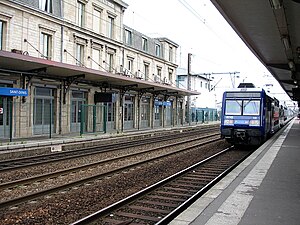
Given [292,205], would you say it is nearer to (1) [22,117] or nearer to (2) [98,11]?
(1) [22,117]

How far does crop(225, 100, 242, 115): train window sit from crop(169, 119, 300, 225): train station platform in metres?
7.55

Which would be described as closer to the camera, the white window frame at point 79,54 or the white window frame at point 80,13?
the white window frame at point 80,13

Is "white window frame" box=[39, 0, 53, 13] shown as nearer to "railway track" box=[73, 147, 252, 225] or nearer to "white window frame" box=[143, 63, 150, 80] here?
"white window frame" box=[143, 63, 150, 80]

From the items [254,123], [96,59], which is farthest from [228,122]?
[96,59]

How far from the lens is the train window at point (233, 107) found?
1739 cm

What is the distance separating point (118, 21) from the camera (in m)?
33.6

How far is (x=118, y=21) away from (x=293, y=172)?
2701 centimetres

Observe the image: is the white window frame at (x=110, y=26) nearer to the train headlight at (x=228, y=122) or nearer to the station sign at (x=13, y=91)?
the station sign at (x=13, y=91)

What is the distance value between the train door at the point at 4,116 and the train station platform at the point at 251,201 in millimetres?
13731

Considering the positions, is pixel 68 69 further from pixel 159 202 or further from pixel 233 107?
pixel 159 202

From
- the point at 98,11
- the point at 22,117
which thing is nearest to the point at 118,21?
the point at 98,11

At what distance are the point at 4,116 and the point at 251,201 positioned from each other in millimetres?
16219

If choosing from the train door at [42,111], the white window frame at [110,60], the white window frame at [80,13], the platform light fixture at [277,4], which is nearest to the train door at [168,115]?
the white window frame at [110,60]

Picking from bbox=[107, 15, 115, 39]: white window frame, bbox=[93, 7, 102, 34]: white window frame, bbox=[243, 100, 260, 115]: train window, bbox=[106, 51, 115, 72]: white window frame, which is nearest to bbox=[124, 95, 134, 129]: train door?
bbox=[106, 51, 115, 72]: white window frame
